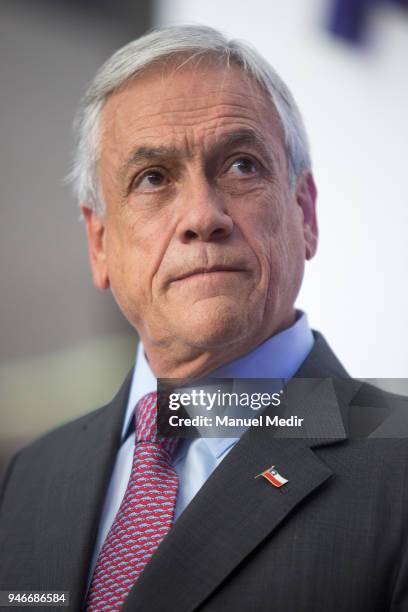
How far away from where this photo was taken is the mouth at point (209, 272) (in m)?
1.39

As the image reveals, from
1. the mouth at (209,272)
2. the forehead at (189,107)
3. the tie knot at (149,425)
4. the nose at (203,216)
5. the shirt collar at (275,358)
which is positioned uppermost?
the forehead at (189,107)

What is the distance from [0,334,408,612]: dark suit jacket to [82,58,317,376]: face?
217mm

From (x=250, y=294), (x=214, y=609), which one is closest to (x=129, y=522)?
(x=214, y=609)

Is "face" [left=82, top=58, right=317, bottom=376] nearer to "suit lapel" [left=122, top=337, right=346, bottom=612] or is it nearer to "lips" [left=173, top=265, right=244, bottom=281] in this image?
"lips" [left=173, top=265, right=244, bottom=281]

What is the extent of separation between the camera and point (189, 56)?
156 centimetres

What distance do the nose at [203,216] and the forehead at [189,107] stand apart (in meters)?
0.11

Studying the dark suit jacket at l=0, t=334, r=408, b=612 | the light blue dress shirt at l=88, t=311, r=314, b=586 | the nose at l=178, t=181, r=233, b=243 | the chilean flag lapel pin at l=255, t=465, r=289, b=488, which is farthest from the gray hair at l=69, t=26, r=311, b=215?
the chilean flag lapel pin at l=255, t=465, r=289, b=488

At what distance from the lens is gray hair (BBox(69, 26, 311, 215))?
156 cm

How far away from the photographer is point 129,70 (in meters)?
1.58

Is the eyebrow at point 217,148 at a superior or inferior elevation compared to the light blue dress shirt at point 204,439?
superior

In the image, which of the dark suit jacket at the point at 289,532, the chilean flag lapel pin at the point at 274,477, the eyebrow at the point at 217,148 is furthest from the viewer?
the eyebrow at the point at 217,148

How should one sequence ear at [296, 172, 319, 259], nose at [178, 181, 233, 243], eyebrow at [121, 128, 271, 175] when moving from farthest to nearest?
ear at [296, 172, 319, 259], eyebrow at [121, 128, 271, 175], nose at [178, 181, 233, 243]

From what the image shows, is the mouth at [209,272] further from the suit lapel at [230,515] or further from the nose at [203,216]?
the suit lapel at [230,515]

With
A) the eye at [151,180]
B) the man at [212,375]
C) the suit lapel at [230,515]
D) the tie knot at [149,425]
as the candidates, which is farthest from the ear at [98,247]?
the suit lapel at [230,515]
